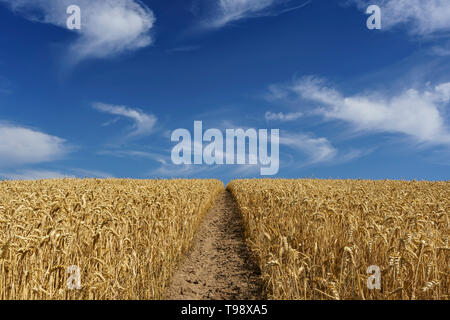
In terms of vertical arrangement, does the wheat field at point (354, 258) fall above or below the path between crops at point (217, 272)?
above

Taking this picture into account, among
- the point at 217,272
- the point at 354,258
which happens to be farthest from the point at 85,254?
the point at 354,258

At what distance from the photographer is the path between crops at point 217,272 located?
6.02 metres

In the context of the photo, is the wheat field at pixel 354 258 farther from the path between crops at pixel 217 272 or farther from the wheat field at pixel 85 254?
the wheat field at pixel 85 254

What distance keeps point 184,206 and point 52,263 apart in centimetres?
601

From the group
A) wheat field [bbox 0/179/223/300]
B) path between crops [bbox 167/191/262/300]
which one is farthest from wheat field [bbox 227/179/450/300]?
wheat field [bbox 0/179/223/300]

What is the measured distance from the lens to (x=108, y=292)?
4.69 meters

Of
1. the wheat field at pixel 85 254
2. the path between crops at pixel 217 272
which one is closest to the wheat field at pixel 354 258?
the path between crops at pixel 217 272

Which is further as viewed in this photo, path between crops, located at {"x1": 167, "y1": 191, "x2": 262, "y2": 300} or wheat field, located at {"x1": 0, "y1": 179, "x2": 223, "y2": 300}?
path between crops, located at {"x1": 167, "y1": 191, "x2": 262, "y2": 300}

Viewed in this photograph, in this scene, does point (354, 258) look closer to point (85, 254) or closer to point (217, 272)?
point (217, 272)

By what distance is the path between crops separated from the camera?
6023mm

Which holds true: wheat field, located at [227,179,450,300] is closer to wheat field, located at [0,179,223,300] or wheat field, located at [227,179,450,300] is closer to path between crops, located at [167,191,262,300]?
path between crops, located at [167,191,262,300]

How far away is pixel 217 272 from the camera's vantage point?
7.48 metres
